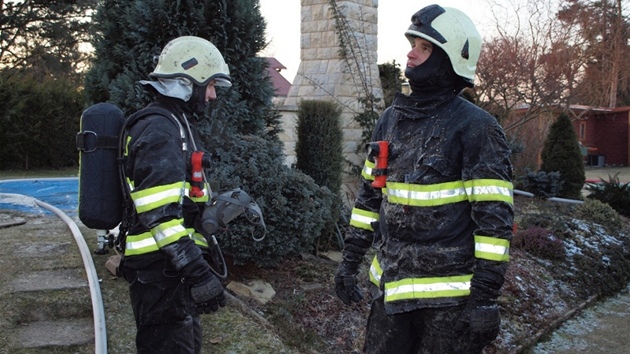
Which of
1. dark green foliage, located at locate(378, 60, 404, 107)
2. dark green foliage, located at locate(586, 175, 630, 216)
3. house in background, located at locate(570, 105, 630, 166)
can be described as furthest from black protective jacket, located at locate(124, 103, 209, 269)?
house in background, located at locate(570, 105, 630, 166)

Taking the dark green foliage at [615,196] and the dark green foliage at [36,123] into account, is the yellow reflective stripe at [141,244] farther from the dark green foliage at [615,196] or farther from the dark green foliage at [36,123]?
the dark green foliage at [36,123]

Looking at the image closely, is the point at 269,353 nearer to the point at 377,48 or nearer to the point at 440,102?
the point at 440,102

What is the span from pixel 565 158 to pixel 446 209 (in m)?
11.1

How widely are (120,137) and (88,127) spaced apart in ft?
0.67

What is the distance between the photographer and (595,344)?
19.4ft

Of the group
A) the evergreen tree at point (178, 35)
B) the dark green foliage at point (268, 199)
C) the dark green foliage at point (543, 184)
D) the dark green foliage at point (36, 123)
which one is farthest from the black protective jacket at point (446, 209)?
the dark green foliage at point (36, 123)

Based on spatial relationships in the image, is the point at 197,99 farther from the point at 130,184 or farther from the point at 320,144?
the point at 320,144

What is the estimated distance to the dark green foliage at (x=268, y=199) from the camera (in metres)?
5.53

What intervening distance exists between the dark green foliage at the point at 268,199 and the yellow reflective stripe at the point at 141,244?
91.5 inches

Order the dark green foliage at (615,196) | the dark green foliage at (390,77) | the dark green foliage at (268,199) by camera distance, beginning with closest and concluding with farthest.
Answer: the dark green foliage at (268,199), the dark green foliage at (390,77), the dark green foliage at (615,196)

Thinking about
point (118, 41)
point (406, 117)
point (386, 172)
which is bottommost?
point (386, 172)

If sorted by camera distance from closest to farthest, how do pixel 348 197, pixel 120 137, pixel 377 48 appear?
pixel 120 137, pixel 348 197, pixel 377 48

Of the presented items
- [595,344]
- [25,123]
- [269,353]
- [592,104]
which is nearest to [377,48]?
[595,344]

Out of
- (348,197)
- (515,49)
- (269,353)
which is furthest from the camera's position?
(515,49)
